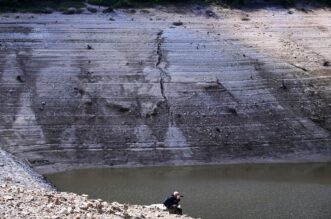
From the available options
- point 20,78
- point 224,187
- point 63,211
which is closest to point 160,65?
point 20,78

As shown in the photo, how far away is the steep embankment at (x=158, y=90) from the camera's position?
34281mm

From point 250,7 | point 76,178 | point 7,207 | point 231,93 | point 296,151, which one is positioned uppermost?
point 250,7

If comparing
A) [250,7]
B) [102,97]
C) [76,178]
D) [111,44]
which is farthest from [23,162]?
[250,7]

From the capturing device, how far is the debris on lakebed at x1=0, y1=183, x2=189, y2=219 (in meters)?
18.6

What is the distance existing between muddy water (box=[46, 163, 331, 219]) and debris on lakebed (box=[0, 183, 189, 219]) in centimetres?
450

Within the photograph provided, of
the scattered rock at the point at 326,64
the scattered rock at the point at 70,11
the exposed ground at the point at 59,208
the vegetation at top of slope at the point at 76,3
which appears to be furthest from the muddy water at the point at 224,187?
the vegetation at top of slope at the point at 76,3

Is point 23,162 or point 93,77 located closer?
point 23,162

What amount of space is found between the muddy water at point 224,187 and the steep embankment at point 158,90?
979 millimetres

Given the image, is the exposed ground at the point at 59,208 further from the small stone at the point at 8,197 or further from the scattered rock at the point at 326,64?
the scattered rock at the point at 326,64

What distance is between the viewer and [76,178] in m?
31.4

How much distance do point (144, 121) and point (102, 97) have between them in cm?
245

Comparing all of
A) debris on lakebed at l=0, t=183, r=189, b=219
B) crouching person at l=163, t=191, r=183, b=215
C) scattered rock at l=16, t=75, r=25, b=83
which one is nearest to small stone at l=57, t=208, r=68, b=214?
debris on lakebed at l=0, t=183, r=189, b=219

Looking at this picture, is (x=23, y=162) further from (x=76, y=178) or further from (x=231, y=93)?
(x=231, y=93)

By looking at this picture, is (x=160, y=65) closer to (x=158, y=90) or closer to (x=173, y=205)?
(x=158, y=90)
